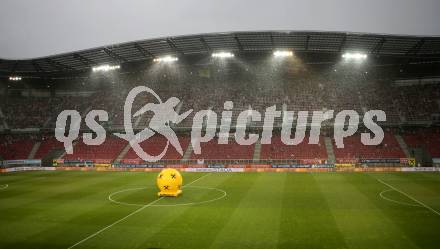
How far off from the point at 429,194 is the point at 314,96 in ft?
106

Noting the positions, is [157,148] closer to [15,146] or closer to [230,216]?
[15,146]

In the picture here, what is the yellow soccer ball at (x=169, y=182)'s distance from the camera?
892 inches

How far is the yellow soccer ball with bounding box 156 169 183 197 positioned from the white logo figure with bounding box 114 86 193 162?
24.5 m

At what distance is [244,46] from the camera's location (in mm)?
50844

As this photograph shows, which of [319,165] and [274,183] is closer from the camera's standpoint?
[274,183]

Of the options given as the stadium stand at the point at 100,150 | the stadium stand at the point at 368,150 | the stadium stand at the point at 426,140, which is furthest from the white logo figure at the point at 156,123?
the stadium stand at the point at 426,140

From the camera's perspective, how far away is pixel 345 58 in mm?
54031

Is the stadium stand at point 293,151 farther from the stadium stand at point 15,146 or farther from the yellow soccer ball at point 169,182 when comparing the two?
the stadium stand at point 15,146

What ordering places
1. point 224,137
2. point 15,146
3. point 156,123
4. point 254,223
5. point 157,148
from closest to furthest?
point 254,223
point 157,148
point 224,137
point 156,123
point 15,146

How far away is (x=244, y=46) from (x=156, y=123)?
16.1 meters

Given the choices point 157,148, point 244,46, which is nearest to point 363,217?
point 157,148

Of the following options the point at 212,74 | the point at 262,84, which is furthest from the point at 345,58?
the point at 212,74

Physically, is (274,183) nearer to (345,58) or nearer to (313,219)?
(313,219)

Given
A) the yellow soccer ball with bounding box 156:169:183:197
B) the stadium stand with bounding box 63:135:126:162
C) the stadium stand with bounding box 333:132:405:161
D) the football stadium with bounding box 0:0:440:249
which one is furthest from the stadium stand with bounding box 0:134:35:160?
the stadium stand with bounding box 333:132:405:161
